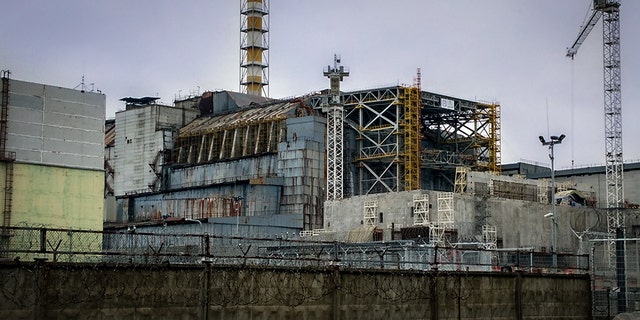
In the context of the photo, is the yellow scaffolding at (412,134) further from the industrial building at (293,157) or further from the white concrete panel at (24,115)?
the white concrete panel at (24,115)

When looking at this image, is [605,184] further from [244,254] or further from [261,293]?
[244,254]

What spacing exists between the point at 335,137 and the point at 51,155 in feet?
126

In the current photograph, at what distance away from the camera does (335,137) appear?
111m

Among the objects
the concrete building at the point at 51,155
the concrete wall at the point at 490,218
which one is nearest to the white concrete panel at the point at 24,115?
the concrete building at the point at 51,155

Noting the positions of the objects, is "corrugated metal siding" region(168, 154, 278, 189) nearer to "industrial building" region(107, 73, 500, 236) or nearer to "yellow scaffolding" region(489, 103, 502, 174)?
"industrial building" region(107, 73, 500, 236)

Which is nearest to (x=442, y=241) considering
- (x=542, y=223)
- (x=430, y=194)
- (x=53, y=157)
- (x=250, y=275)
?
(x=430, y=194)

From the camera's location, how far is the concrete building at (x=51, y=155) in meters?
78.7

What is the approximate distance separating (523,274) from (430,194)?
46.5 metres

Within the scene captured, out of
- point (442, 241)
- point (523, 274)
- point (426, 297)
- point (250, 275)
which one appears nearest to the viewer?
point (250, 275)

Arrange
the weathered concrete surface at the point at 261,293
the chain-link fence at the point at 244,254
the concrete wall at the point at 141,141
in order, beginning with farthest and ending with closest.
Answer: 1. the concrete wall at the point at 141,141
2. the chain-link fence at the point at 244,254
3. the weathered concrete surface at the point at 261,293

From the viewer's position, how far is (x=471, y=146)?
4828 inches

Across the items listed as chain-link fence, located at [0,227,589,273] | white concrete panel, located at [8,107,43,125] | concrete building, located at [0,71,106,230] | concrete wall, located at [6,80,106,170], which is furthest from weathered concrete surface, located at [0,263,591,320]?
white concrete panel, located at [8,107,43,125]

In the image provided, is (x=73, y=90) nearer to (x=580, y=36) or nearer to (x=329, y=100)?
(x=329, y=100)

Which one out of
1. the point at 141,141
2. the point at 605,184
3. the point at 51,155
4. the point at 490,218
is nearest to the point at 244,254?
the point at 51,155
